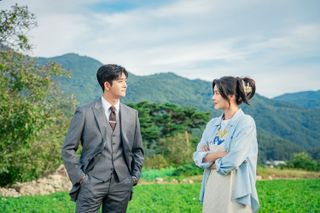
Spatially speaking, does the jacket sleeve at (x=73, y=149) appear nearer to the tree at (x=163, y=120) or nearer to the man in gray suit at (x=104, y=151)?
the man in gray suit at (x=104, y=151)

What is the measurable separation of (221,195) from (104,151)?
1040 mm

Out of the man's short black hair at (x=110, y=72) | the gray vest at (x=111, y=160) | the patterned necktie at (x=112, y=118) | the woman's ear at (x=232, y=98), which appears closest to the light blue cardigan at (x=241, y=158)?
the woman's ear at (x=232, y=98)

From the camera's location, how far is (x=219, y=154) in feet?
13.1

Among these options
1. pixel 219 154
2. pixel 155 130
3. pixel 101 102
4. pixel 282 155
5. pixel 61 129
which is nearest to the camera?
pixel 219 154

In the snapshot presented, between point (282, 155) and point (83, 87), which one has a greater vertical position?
point (83, 87)

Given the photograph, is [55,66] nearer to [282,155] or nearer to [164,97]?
[282,155]

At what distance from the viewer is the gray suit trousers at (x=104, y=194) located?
13.2ft

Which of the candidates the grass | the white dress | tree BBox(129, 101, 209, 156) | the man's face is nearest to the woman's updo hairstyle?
the white dress

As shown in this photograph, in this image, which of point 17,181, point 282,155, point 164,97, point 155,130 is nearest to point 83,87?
point 164,97

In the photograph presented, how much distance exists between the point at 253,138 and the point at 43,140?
11.2 m

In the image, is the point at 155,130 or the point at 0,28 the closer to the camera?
the point at 0,28

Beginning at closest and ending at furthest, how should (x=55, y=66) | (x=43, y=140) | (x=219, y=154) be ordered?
(x=219, y=154)
(x=55, y=66)
(x=43, y=140)

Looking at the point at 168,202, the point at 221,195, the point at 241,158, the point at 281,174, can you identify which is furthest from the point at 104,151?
the point at 281,174

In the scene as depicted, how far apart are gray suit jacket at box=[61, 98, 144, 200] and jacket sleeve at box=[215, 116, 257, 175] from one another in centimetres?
79
